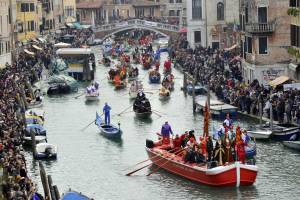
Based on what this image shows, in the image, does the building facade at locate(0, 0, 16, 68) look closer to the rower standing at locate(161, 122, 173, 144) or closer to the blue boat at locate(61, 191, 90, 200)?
the rower standing at locate(161, 122, 173, 144)

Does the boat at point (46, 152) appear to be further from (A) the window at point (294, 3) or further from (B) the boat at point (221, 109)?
(A) the window at point (294, 3)

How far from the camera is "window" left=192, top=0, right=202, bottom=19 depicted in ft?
390

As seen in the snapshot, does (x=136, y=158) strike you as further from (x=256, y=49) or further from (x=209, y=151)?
(x=256, y=49)

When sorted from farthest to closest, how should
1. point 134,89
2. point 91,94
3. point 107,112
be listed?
point 134,89 < point 91,94 < point 107,112

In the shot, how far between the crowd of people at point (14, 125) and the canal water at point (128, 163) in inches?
71.9

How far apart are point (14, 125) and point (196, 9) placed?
191 ft

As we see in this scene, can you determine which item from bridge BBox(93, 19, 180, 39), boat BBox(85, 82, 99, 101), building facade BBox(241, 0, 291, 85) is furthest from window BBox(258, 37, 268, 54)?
bridge BBox(93, 19, 180, 39)

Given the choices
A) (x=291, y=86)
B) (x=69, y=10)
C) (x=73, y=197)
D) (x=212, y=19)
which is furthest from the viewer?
(x=69, y=10)

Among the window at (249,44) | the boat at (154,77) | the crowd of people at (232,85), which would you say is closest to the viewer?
the crowd of people at (232,85)

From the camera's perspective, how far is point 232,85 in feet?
271

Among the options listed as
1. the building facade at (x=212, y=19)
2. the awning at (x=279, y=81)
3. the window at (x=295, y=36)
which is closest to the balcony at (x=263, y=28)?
the window at (x=295, y=36)

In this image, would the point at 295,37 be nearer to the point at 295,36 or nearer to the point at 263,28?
the point at 295,36

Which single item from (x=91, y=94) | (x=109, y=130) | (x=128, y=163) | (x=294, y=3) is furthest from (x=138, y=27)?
(x=128, y=163)

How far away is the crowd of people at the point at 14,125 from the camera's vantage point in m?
46.4
